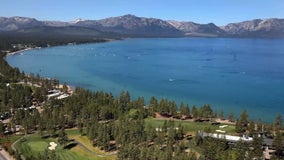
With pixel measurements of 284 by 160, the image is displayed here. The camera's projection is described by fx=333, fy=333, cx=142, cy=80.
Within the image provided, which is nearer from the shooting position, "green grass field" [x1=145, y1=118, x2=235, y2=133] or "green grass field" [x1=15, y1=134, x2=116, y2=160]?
"green grass field" [x1=15, y1=134, x2=116, y2=160]

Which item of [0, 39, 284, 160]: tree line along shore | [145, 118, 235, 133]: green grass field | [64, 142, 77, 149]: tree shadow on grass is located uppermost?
[0, 39, 284, 160]: tree line along shore

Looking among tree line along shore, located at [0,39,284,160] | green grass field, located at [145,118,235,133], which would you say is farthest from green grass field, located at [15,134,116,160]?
green grass field, located at [145,118,235,133]

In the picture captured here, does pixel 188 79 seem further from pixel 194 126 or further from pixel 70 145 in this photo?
pixel 70 145

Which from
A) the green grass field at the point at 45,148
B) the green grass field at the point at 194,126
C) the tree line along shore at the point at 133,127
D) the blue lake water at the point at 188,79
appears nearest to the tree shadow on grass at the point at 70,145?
the tree line along shore at the point at 133,127

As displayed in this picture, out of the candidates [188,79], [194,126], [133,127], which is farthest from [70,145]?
[188,79]

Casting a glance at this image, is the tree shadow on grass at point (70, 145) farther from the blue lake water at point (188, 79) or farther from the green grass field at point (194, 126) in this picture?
the blue lake water at point (188, 79)

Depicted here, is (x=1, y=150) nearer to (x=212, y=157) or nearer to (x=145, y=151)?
(x=145, y=151)

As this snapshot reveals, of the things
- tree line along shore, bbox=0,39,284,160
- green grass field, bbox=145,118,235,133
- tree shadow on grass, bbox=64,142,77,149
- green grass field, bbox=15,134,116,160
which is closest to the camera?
tree line along shore, bbox=0,39,284,160

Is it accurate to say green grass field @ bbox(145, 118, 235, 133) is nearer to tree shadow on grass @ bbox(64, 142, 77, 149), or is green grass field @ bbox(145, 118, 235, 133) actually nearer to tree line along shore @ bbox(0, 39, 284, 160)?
tree line along shore @ bbox(0, 39, 284, 160)

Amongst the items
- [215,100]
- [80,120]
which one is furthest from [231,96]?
[80,120]
